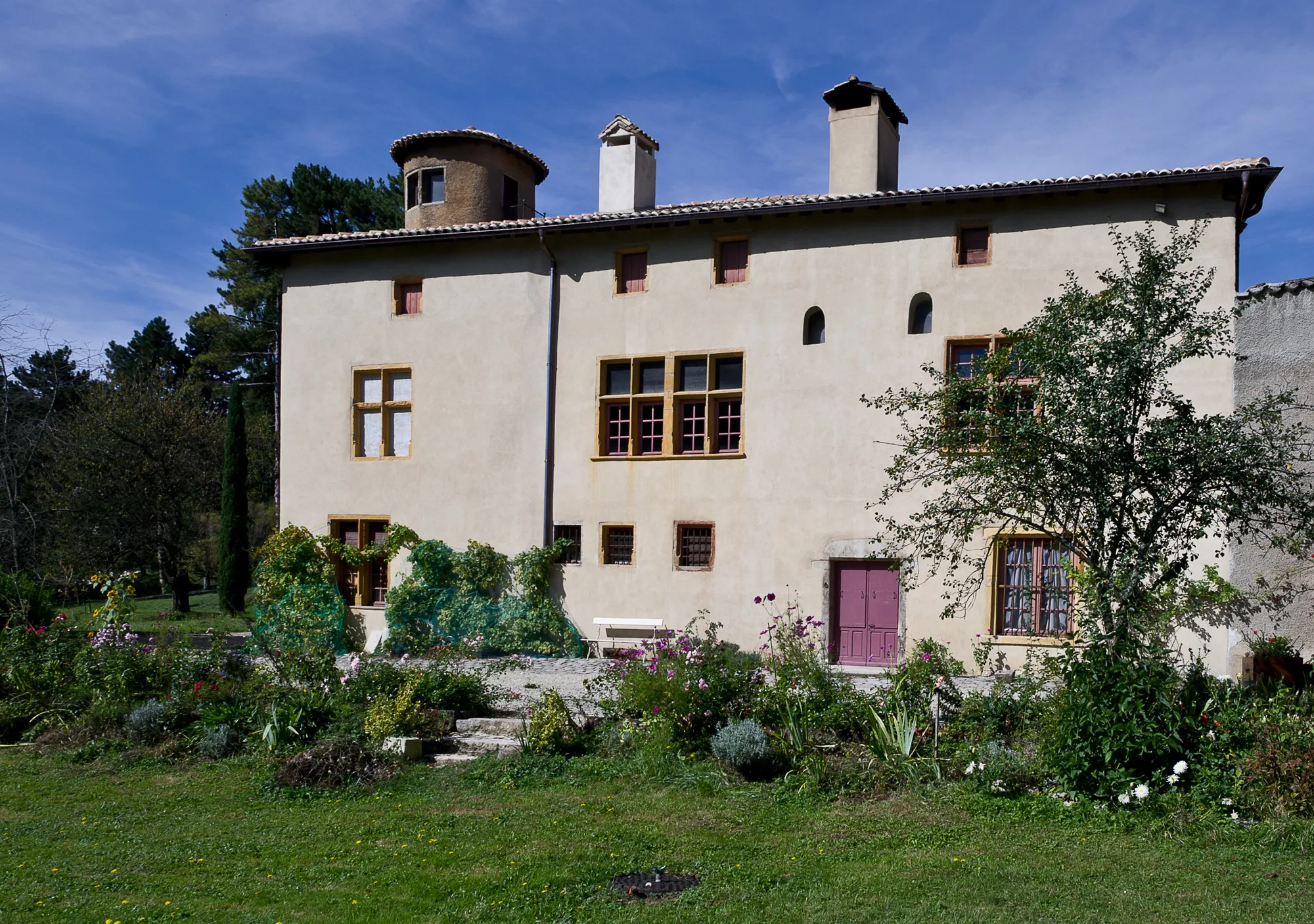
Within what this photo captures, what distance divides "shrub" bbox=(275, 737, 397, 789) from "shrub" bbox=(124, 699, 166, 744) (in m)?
1.90

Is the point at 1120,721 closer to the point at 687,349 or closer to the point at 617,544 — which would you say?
the point at 687,349

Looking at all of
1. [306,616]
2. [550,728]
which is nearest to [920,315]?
[550,728]

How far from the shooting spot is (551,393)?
1848 centimetres

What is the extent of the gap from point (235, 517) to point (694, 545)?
13.8 m

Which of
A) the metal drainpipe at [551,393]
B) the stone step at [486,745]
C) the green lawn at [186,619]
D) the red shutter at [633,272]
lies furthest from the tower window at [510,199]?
the stone step at [486,745]

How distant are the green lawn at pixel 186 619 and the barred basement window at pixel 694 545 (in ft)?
23.8

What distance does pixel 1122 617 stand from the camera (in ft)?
26.0

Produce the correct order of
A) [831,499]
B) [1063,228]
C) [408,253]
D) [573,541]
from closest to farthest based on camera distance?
[1063,228]
[831,499]
[573,541]
[408,253]

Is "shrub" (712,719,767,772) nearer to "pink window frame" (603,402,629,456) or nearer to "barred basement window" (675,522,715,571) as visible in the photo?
"barred basement window" (675,522,715,571)

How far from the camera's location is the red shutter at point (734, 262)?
690 inches

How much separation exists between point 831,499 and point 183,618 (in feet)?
57.3

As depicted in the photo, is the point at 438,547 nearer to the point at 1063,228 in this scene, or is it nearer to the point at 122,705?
the point at 122,705

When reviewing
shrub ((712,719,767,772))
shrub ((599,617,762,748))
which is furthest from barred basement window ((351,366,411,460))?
shrub ((712,719,767,772))

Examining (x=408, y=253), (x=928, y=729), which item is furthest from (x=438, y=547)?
(x=928, y=729)
